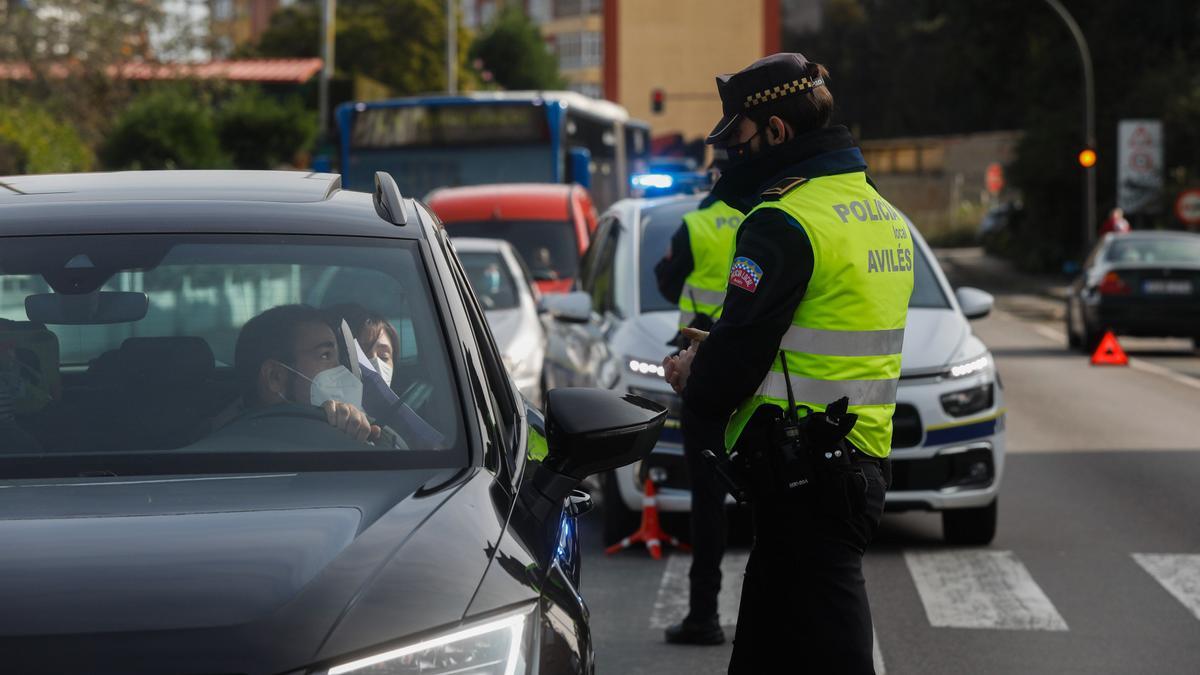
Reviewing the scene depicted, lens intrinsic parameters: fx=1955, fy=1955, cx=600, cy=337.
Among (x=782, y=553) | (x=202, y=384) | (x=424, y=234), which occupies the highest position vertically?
(x=424, y=234)

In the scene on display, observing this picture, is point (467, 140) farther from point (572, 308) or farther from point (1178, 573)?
point (1178, 573)

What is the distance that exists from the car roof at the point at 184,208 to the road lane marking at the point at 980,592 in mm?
3627

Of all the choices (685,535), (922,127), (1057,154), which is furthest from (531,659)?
(922,127)

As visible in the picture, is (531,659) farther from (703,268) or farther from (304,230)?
(703,268)

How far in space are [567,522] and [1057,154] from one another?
46.5 m

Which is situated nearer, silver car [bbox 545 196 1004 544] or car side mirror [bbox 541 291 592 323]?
silver car [bbox 545 196 1004 544]

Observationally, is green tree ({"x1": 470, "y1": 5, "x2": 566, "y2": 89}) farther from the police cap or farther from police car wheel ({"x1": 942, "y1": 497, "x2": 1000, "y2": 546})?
the police cap

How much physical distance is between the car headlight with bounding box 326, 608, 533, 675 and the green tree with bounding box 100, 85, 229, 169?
123ft

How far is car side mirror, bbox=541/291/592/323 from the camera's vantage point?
9750 mm

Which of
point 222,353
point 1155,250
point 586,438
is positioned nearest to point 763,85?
point 586,438

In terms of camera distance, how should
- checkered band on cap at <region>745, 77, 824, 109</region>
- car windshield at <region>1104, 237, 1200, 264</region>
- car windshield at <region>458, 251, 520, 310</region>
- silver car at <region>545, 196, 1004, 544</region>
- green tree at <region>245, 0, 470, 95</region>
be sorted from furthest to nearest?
green tree at <region>245, 0, 470, 95</region>
car windshield at <region>1104, 237, 1200, 264</region>
car windshield at <region>458, 251, 520, 310</region>
silver car at <region>545, 196, 1004, 544</region>
checkered band on cap at <region>745, 77, 824, 109</region>

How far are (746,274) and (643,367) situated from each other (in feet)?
15.1

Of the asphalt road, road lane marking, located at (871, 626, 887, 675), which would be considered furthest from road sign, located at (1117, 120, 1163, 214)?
road lane marking, located at (871, 626, 887, 675)

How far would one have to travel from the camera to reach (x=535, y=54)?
338 feet
